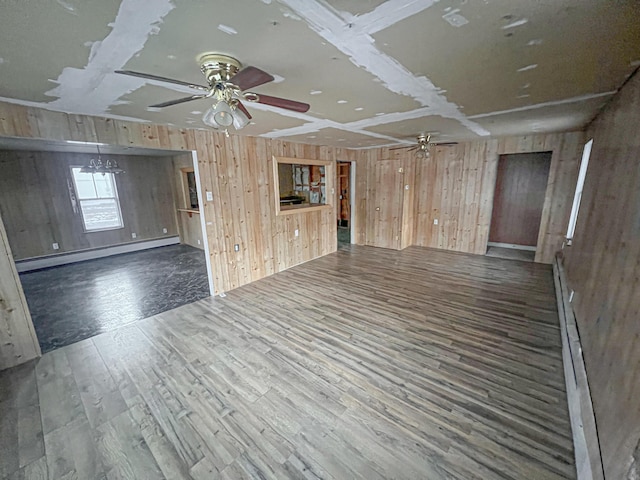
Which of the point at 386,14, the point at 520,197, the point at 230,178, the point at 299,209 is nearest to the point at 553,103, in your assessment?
the point at 386,14

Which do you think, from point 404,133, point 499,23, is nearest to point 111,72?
point 499,23

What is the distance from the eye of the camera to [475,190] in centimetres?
539

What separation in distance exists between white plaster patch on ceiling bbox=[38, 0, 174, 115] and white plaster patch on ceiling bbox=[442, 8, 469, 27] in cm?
122

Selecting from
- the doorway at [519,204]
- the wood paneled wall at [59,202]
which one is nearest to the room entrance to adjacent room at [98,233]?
the wood paneled wall at [59,202]

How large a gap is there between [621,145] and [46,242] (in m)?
8.94

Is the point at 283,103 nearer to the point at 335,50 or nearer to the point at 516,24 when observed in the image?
→ the point at 335,50

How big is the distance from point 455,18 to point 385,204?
5094 millimetres

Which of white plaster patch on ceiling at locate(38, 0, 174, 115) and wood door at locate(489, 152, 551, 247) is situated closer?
white plaster patch on ceiling at locate(38, 0, 174, 115)

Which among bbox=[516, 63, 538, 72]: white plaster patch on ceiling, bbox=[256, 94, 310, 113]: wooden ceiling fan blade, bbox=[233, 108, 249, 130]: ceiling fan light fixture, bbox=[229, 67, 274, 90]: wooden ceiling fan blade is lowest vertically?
bbox=[233, 108, 249, 130]: ceiling fan light fixture

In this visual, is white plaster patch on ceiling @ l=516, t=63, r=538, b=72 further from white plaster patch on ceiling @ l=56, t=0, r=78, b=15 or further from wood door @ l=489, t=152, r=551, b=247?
wood door @ l=489, t=152, r=551, b=247

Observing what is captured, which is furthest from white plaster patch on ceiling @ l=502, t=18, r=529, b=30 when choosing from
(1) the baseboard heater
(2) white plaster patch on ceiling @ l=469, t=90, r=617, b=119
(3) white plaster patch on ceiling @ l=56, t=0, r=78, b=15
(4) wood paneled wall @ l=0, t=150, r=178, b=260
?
(4) wood paneled wall @ l=0, t=150, r=178, b=260

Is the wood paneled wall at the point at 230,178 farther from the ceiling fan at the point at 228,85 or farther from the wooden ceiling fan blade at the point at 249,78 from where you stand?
the wooden ceiling fan blade at the point at 249,78

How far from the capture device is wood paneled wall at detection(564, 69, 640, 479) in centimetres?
113

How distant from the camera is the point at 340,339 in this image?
267cm
